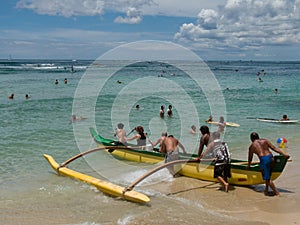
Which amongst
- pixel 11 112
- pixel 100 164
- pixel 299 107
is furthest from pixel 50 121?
pixel 299 107

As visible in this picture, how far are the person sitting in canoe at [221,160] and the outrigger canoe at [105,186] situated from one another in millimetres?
2145

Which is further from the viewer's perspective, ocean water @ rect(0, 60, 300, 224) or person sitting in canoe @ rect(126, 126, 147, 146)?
person sitting in canoe @ rect(126, 126, 147, 146)

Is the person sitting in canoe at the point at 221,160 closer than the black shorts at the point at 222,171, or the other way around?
the person sitting in canoe at the point at 221,160

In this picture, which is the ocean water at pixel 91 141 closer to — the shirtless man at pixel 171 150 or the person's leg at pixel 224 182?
the shirtless man at pixel 171 150

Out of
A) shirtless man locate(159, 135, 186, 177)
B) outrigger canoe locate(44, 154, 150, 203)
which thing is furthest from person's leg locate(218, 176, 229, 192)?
outrigger canoe locate(44, 154, 150, 203)

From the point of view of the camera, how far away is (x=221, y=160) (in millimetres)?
9172

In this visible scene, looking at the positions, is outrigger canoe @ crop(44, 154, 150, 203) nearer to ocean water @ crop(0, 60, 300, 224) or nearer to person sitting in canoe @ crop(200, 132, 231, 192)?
ocean water @ crop(0, 60, 300, 224)

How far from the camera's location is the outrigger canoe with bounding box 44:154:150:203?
27.5 ft

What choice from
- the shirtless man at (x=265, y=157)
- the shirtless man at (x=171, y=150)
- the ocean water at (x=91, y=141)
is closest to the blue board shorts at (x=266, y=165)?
the shirtless man at (x=265, y=157)

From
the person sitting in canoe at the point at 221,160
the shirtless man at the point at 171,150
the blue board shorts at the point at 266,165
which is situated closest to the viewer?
the blue board shorts at the point at 266,165

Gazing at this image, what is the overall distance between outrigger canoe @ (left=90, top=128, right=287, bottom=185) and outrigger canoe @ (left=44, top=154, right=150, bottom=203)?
74.4 inches

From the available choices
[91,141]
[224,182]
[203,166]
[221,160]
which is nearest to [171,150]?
[203,166]

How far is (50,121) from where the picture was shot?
64.7 feet

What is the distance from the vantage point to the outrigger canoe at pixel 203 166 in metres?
8.93
